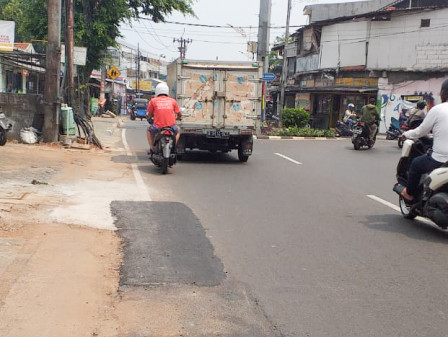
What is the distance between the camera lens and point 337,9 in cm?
4556

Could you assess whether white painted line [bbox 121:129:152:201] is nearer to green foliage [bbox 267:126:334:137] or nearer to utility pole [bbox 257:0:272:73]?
green foliage [bbox 267:126:334:137]

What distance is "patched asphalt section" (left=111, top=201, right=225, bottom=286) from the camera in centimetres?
467

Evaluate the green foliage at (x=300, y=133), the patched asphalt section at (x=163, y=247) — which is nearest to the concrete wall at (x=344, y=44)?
the green foliage at (x=300, y=133)

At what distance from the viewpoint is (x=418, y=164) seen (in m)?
6.70

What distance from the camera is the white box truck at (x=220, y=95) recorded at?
1358cm

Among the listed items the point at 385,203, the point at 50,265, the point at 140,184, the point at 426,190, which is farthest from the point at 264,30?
the point at 50,265

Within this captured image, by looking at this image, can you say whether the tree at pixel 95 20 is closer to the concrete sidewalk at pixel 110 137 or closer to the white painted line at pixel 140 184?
the concrete sidewalk at pixel 110 137

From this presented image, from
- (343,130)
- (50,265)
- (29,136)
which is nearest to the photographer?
(50,265)

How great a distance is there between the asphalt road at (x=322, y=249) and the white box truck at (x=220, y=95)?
2.17m

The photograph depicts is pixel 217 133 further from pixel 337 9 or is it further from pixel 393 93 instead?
pixel 337 9

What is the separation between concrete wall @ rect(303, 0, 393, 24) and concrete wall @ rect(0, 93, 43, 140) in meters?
33.1

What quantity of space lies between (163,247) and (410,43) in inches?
1185

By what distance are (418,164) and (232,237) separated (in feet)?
8.52

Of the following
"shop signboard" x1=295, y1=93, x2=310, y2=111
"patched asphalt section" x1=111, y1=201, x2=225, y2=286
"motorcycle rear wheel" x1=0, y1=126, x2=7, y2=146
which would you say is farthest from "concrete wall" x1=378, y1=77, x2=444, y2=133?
"patched asphalt section" x1=111, y1=201, x2=225, y2=286
